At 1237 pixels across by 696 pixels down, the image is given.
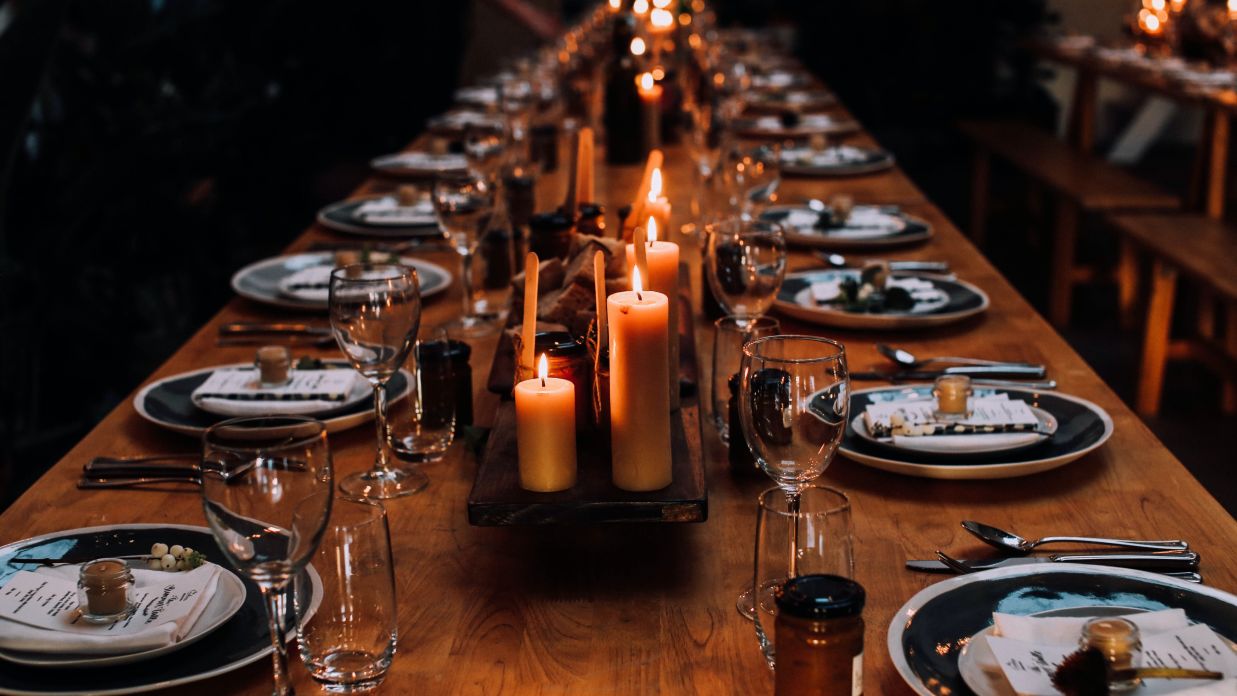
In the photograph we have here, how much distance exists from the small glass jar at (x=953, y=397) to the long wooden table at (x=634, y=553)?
0.10 metres

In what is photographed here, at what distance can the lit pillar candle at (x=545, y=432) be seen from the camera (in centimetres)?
123

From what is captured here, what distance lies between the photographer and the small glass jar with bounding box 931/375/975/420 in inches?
59.9

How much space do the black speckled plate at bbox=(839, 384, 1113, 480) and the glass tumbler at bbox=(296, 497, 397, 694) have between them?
21.9 inches

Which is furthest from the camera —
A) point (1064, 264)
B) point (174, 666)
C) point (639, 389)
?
point (1064, 264)

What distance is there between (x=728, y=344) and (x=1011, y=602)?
0.53 metres

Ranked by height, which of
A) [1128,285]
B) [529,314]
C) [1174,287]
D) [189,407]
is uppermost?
[529,314]

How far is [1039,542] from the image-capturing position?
50.3 inches

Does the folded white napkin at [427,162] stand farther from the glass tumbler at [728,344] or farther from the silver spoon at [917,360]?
the glass tumbler at [728,344]

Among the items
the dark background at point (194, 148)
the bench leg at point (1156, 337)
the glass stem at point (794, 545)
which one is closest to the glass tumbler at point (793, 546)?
the glass stem at point (794, 545)

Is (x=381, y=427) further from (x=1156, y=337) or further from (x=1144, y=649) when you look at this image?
(x=1156, y=337)

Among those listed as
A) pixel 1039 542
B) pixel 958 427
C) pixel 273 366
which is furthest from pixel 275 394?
pixel 1039 542

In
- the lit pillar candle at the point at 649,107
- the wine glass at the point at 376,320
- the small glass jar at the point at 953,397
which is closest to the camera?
the wine glass at the point at 376,320

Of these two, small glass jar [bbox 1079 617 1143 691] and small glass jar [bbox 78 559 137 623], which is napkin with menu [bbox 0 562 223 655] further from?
small glass jar [bbox 1079 617 1143 691]

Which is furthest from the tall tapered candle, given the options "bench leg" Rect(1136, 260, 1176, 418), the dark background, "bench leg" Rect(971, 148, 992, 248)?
"bench leg" Rect(971, 148, 992, 248)
